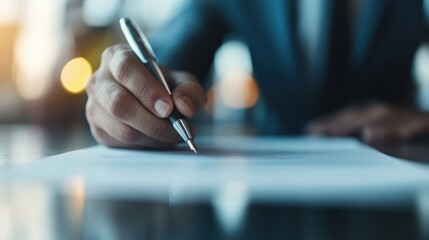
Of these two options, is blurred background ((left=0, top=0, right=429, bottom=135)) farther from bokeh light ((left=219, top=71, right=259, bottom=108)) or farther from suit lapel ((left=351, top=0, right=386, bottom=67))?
suit lapel ((left=351, top=0, right=386, bottom=67))

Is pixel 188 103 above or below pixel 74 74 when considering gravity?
below

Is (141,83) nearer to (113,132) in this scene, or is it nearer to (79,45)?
(113,132)

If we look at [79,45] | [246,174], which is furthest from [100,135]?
[79,45]

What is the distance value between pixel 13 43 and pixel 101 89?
1634 millimetres

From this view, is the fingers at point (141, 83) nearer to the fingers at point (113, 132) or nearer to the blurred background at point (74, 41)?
the fingers at point (113, 132)

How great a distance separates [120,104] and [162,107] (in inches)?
1.8

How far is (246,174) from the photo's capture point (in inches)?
12.4

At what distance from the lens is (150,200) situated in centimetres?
23

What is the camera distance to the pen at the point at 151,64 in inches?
16.3

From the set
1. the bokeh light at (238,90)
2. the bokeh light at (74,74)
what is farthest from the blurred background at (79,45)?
the bokeh light at (74,74)

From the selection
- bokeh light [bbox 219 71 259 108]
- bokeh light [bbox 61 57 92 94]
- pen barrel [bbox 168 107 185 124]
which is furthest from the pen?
bokeh light [bbox 219 71 259 108]

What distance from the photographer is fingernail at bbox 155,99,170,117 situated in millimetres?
412

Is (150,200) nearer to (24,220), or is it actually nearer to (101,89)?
(24,220)

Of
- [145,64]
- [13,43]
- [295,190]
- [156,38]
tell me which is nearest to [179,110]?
[145,64]
